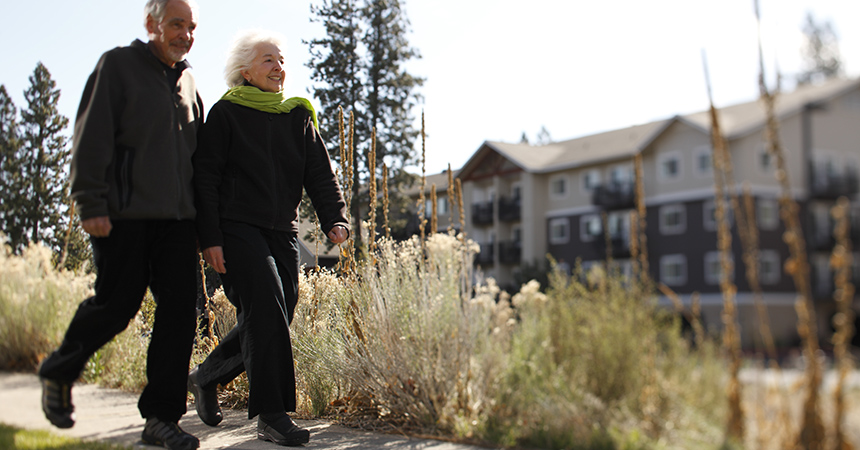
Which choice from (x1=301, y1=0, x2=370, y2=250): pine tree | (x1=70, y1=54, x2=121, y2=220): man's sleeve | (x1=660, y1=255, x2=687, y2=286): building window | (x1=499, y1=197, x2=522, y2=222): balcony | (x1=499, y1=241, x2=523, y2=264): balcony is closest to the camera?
(x1=660, y1=255, x2=687, y2=286): building window

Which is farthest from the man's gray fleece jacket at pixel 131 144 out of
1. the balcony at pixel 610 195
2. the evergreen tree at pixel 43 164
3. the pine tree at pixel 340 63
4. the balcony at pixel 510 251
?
the balcony at pixel 510 251

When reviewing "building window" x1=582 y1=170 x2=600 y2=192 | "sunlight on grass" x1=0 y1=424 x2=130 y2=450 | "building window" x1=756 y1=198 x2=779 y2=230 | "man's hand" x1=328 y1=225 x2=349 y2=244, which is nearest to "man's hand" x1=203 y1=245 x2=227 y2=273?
"man's hand" x1=328 y1=225 x2=349 y2=244

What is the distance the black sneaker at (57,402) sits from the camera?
2594 millimetres

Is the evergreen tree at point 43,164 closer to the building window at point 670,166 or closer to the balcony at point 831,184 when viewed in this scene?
the building window at point 670,166

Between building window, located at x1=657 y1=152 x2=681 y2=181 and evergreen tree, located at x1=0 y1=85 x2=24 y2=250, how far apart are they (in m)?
3.29

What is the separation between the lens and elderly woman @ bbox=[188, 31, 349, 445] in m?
2.88

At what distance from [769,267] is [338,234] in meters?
1.92

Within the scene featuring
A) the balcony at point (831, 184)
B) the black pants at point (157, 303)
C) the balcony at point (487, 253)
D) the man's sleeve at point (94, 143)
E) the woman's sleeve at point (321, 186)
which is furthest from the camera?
the balcony at point (487, 253)

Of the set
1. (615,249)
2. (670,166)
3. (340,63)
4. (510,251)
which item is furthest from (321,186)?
(510,251)

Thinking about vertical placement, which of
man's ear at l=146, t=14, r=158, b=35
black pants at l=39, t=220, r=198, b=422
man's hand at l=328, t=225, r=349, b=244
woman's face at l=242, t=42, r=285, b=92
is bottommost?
black pants at l=39, t=220, r=198, b=422

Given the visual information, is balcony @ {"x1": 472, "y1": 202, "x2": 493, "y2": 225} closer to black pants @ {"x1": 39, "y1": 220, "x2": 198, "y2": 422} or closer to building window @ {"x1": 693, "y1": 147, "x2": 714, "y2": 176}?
black pants @ {"x1": 39, "y1": 220, "x2": 198, "y2": 422}

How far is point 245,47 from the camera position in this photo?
10.7 feet

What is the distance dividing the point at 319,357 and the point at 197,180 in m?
1.19

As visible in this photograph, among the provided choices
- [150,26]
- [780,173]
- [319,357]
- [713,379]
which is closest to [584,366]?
[713,379]
